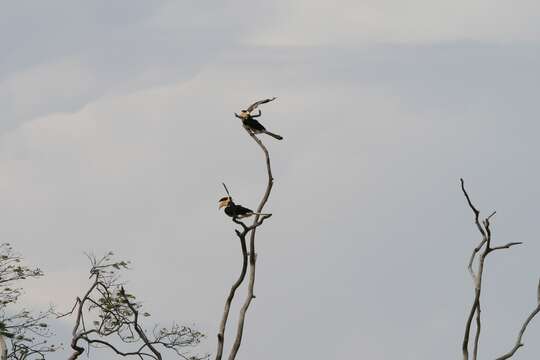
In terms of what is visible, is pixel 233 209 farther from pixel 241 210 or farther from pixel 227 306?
pixel 227 306

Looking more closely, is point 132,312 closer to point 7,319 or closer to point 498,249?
point 7,319

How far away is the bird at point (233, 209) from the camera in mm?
21969

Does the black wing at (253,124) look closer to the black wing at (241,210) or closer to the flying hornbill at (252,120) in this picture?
the flying hornbill at (252,120)

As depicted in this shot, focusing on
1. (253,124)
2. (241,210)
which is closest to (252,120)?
(253,124)

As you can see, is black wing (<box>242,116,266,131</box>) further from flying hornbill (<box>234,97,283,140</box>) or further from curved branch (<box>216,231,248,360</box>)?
curved branch (<box>216,231,248,360</box>)

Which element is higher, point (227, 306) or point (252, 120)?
point (252, 120)

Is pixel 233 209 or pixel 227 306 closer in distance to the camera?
pixel 233 209

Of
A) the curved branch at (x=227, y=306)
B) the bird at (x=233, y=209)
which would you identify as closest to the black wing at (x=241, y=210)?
the bird at (x=233, y=209)

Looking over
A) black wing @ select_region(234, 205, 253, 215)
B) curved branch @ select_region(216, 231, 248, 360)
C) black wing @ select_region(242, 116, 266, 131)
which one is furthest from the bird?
black wing @ select_region(242, 116, 266, 131)

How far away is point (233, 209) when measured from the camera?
22.1 metres

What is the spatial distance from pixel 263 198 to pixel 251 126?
1663 mm

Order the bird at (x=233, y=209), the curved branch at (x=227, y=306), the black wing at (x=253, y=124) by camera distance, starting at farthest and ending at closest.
Answer: the black wing at (x=253, y=124) < the curved branch at (x=227, y=306) < the bird at (x=233, y=209)

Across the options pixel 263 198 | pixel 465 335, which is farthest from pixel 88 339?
pixel 465 335

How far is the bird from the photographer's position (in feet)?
72.1
